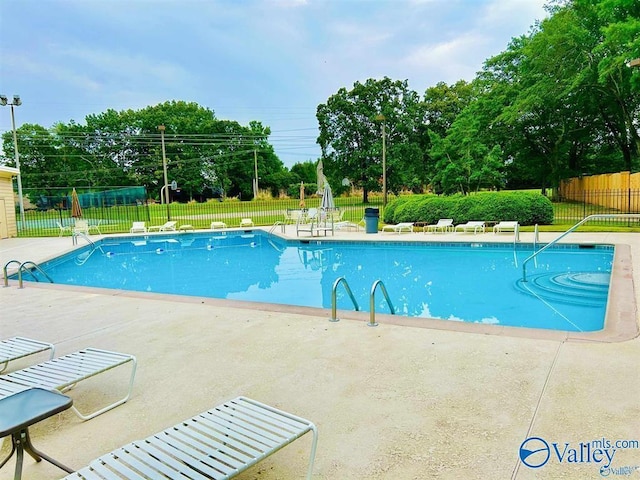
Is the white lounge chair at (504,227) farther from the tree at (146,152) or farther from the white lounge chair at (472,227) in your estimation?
the tree at (146,152)

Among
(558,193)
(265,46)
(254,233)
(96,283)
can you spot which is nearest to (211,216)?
(254,233)

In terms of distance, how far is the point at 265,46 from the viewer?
16250 mm

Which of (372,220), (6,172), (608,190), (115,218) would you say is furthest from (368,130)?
(6,172)

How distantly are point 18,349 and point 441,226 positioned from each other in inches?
513

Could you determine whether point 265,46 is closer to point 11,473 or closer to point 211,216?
point 211,216

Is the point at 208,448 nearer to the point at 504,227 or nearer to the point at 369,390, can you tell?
the point at 369,390

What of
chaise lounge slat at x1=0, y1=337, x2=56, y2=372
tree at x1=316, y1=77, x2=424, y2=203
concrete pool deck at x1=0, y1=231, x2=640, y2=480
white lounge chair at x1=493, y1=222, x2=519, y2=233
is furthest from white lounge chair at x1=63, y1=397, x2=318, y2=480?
tree at x1=316, y1=77, x2=424, y2=203

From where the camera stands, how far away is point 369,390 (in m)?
3.00

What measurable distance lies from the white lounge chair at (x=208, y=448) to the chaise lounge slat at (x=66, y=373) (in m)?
1.00

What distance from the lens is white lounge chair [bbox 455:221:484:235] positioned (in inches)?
550

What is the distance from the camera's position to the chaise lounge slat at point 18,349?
328 centimetres

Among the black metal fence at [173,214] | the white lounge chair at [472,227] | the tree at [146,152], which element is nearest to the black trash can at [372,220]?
the white lounge chair at [472,227]

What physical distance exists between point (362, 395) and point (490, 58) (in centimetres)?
A: 2987

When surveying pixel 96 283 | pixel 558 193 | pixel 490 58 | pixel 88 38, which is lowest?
pixel 96 283
